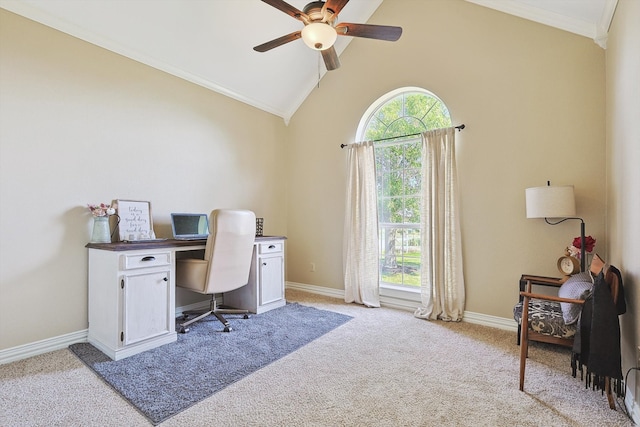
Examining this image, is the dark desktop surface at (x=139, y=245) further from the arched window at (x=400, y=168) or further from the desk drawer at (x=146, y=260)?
the arched window at (x=400, y=168)

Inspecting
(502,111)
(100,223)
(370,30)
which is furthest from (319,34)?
(100,223)

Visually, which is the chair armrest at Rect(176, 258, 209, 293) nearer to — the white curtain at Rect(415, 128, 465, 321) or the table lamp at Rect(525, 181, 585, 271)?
the white curtain at Rect(415, 128, 465, 321)

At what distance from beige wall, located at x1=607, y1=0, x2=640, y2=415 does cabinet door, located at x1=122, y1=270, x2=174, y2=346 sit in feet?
10.3

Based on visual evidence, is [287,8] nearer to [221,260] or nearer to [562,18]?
[221,260]

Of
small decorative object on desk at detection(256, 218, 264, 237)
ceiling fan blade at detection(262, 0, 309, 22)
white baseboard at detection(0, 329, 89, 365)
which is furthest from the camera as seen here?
small decorative object on desk at detection(256, 218, 264, 237)

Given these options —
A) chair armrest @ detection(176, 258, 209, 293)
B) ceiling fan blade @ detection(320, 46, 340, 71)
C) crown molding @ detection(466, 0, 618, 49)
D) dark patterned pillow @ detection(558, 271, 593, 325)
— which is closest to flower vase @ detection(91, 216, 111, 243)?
chair armrest @ detection(176, 258, 209, 293)

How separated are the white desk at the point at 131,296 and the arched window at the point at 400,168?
2.37 metres

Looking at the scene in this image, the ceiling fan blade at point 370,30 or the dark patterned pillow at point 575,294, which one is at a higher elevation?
the ceiling fan blade at point 370,30

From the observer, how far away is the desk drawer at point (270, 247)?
349cm

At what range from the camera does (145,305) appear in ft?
8.08

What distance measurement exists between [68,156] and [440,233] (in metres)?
3.57

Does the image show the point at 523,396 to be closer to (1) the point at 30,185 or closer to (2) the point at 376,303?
(2) the point at 376,303

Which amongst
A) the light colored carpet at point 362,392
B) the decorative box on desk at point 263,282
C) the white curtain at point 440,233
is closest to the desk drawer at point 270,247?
the decorative box on desk at point 263,282

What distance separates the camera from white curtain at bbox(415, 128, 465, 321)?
3.17 meters
